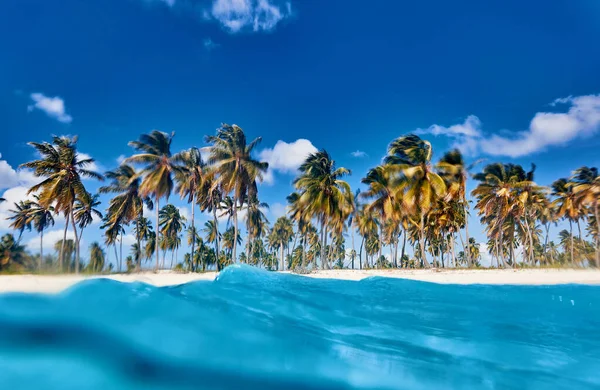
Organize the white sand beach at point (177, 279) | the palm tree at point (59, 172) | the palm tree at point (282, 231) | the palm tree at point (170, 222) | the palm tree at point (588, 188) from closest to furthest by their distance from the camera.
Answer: the white sand beach at point (177, 279)
the palm tree at point (59, 172)
the palm tree at point (588, 188)
the palm tree at point (170, 222)
the palm tree at point (282, 231)

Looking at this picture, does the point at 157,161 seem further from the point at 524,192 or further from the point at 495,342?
the point at 524,192

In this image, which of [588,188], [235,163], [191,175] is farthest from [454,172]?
[191,175]

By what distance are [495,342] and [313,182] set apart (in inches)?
848

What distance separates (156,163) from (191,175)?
3803 mm

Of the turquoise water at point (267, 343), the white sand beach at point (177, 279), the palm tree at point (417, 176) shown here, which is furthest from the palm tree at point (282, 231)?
the turquoise water at point (267, 343)

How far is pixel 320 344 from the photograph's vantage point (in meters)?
7.17

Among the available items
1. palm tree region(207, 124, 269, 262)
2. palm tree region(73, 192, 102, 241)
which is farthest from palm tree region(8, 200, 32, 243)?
palm tree region(207, 124, 269, 262)

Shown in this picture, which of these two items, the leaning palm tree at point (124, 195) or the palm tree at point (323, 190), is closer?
the palm tree at point (323, 190)

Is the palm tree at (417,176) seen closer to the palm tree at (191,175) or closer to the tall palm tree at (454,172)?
the tall palm tree at (454,172)

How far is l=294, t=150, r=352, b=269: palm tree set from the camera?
27.9 meters

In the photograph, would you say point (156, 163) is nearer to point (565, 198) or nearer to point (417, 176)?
point (417, 176)

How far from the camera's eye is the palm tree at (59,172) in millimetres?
24688

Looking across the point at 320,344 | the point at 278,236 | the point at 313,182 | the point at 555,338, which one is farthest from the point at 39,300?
the point at 278,236

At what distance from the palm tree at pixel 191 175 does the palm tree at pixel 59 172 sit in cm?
693
